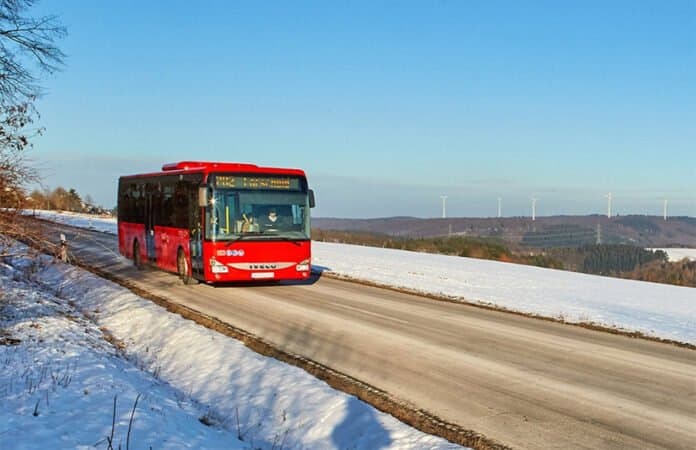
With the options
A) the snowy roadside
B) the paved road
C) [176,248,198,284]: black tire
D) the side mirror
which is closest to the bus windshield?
the side mirror

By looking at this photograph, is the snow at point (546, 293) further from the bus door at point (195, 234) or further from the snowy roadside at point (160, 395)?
the snowy roadside at point (160, 395)

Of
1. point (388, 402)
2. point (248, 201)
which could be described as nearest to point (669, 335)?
point (388, 402)

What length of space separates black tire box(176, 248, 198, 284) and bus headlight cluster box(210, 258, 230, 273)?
184cm

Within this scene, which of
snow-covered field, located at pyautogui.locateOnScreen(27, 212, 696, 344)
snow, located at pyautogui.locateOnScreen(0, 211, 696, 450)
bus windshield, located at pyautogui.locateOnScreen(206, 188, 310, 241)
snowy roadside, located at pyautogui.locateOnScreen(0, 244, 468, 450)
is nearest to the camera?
snowy roadside, located at pyautogui.locateOnScreen(0, 244, 468, 450)

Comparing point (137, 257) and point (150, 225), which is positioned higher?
point (150, 225)

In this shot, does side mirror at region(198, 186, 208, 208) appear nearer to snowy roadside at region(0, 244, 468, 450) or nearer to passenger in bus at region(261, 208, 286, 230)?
passenger in bus at region(261, 208, 286, 230)

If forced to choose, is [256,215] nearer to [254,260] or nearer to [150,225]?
[254,260]

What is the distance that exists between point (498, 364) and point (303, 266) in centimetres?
891

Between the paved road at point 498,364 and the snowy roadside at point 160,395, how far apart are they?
0.97 metres

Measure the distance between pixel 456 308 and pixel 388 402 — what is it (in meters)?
8.21

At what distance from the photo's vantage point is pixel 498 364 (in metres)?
9.44

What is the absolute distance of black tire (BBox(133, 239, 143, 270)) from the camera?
23.1 m

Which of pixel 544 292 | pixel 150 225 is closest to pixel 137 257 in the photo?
pixel 150 225

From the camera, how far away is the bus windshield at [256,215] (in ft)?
54.4
